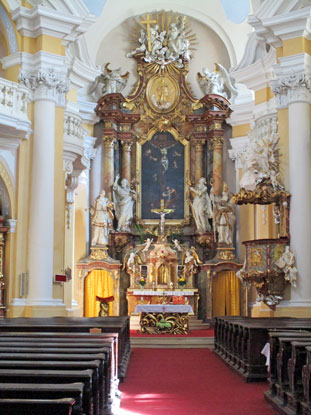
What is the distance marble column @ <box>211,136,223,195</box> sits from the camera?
1969cm

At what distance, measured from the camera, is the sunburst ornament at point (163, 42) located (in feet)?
66.7

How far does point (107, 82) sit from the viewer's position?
797 inches

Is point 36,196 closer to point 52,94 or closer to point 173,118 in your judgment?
point 52,94

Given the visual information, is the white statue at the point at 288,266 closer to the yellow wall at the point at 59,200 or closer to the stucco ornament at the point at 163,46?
the yellow wall at the point at 59,200

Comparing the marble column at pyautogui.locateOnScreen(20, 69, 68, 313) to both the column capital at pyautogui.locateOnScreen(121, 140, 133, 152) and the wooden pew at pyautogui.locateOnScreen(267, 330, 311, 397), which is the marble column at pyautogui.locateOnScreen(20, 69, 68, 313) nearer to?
the column capital at pyautogui.locateOnScreen(121, 140, 133, 152)

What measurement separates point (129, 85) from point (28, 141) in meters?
7.76

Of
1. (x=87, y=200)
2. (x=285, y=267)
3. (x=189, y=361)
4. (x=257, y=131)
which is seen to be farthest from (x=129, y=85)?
(x=189, y=361)

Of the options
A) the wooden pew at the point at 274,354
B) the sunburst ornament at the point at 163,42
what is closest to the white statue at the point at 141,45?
the sunburst ornament at the point at 163,42

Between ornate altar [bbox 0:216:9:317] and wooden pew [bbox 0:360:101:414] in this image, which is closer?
wooden pew [bbox 0:360:101:414]

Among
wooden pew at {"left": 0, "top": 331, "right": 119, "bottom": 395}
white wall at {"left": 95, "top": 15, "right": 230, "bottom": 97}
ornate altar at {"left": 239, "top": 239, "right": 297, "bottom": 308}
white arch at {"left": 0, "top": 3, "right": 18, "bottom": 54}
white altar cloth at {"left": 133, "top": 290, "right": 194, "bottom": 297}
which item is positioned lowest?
wooden pew at {"left": 0, "top": 331, "right": 119, "bottom": 395}

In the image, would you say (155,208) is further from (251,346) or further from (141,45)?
(251,346)

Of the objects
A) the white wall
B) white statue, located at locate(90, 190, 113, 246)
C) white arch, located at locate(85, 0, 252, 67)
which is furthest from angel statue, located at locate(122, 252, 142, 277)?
white arch, located at locate(85, 0, 252, 67)

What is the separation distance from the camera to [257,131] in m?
16.7

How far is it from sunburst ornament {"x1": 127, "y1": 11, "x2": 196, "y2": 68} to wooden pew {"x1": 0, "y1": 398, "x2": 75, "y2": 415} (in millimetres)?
18025
